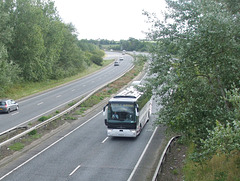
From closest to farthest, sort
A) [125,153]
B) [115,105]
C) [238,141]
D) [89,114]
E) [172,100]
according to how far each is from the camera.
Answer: [238,141] → [172,100] → [125,153] → [115,105] → [89,114]

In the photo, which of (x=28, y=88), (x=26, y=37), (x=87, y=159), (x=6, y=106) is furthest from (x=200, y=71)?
(x=26, y=37)

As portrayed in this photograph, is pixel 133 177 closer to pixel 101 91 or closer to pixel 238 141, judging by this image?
pixel 238 141

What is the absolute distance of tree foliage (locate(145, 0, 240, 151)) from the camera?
11844 mm

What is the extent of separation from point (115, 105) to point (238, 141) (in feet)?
42.7

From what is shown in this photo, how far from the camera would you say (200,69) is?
12.6 metres

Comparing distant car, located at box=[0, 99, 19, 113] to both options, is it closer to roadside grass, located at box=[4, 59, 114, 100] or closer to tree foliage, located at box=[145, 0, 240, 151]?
roadside grass, located at box=[4, 59, 114, 100]

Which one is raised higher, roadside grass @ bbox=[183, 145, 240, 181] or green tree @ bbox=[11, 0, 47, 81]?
green tree @ bbox=[11, 0, 47, 81]

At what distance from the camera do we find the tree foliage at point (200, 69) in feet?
38.9

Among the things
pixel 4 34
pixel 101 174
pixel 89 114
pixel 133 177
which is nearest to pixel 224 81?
pixel 133 177

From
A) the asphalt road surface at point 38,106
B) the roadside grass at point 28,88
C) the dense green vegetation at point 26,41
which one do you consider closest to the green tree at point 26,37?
the dense green vegetation at point 26,41

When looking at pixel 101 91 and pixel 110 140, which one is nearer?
pixel 110 140

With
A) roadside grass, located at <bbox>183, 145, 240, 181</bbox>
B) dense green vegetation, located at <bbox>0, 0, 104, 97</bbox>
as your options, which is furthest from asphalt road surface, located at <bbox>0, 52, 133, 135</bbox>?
roadside grass, located at <bbox>183, 145, 240, 181</bbox>

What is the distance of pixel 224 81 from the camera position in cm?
1266

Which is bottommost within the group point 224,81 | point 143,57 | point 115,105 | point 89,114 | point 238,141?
point 89,114
